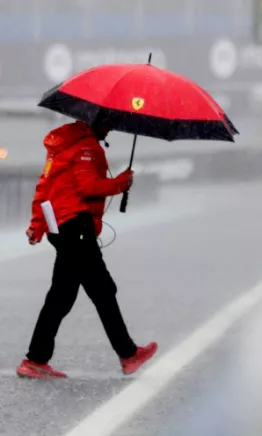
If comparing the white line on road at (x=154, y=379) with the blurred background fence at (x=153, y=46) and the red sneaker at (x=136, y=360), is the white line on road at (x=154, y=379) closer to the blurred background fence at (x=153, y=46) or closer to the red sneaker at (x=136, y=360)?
the red sneaker at (x=136, y=360)

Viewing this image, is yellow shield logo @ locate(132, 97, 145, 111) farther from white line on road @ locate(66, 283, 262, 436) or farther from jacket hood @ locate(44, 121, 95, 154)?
white line on road @ locate(66, 283, 262, 436)

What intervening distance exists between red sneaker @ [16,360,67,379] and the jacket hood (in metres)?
1.17

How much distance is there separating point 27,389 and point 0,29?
65.5 ft

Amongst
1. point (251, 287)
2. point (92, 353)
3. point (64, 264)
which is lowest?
point (251, 287)

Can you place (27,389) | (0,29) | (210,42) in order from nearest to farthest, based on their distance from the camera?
(27,389) → (0,29) → (210,42)

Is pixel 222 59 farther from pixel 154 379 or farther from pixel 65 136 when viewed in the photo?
pixel 65 136

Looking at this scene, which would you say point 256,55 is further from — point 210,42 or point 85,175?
point 85,175

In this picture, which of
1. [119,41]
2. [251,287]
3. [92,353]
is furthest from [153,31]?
[92,353]

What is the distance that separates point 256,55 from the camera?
93.6 feet

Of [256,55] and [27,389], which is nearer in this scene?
[27,389]

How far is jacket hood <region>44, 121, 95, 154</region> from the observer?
5.55 meters

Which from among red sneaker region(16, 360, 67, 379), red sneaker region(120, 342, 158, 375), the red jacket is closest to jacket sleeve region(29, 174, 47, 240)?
the red jacket

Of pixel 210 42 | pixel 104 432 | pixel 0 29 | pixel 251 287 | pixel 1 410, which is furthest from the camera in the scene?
pixel 210 42

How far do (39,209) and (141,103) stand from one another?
2.45 ft
